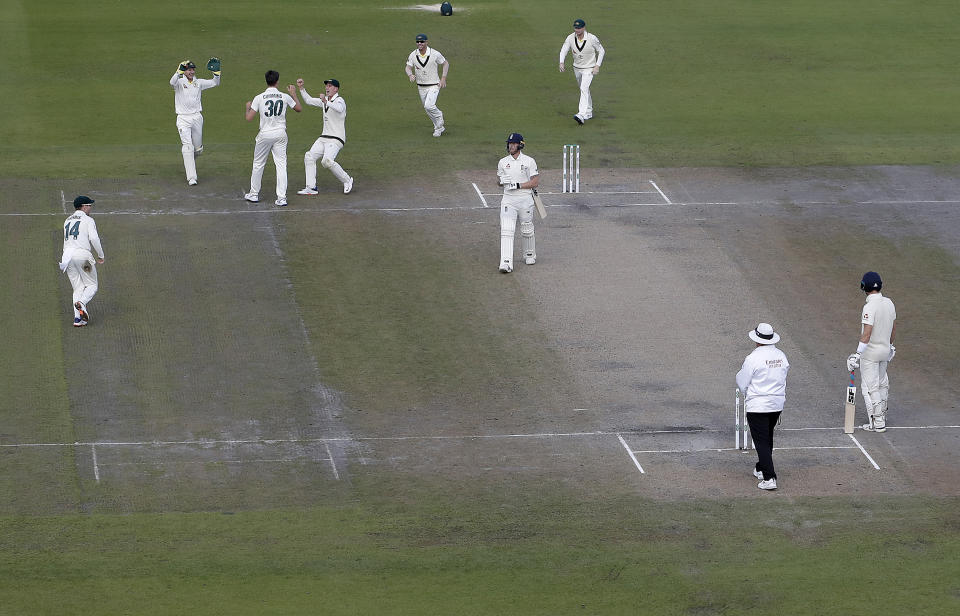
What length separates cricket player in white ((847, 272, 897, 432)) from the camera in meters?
17.3

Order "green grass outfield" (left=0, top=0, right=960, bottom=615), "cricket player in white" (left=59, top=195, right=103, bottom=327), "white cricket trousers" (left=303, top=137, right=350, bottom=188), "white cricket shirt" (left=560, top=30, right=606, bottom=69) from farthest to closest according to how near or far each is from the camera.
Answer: "white cricket shirt" (left=560, top=30, right=606, bottom=69) < "white cricket trousers" (left=303, top=137, right=350, bottom=188) < "cricket player in white" (left=59, top=195, right=103, bottom=327) < "green grass outfield" (left=0, top=0, right=960, bottom=615)

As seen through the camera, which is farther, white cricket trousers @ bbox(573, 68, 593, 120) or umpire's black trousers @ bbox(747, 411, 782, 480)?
white cricket trousers @ bbox(573, 68, 593, 120)

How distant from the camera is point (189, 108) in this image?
27.0 metres

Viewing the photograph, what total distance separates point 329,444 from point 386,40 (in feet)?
75.6

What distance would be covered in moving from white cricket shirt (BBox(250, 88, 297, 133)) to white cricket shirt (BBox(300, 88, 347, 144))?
2.40 ft

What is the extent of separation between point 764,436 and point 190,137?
15112mm

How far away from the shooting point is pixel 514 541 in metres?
15.0

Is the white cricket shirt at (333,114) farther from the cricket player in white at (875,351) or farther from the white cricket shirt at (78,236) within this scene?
the cricket player in white at (875,351)

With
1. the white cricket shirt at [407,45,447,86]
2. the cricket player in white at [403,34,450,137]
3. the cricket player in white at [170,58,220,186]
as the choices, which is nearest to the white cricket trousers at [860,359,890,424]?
the cricket player in white at [170,58,220,186]

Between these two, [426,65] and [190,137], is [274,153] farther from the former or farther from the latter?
[426,65]

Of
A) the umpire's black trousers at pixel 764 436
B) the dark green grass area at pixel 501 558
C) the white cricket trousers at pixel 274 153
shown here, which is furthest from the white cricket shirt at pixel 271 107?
the umpire's black trousers at pixel 764 436

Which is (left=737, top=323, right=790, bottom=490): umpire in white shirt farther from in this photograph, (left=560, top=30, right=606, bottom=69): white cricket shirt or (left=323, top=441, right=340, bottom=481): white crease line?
(left=560, top=30, right=606, bottom=69): white cricket shirt

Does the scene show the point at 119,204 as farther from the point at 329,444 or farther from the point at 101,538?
the point at 101,538

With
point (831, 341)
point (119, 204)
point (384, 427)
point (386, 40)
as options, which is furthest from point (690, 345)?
point (386, 40)
